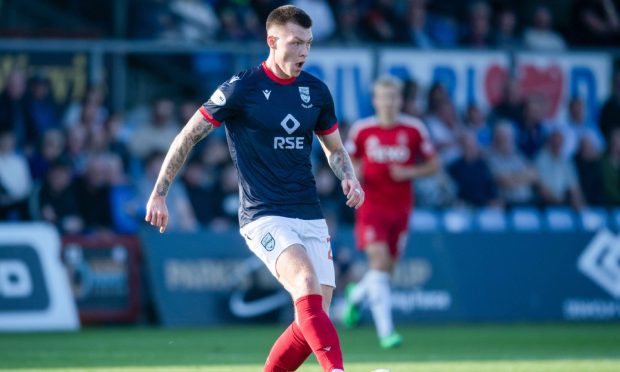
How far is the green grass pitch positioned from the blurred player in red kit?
2.98 ft

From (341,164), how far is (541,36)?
44.3 ft

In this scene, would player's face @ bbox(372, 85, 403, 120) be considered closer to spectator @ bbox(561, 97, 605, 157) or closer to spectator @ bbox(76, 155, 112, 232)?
spectator @ bbox(76, 155, 112, 232)

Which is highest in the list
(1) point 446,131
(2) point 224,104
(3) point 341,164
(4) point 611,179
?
(2) point 224,104

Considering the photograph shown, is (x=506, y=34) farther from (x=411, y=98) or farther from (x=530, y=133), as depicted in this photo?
(x=411, y=98)

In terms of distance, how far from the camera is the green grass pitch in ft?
35.0

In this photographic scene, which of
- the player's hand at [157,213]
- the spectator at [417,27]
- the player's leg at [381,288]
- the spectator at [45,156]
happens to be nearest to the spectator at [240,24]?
the spectator at [417,27]

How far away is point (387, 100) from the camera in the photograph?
13.4 m

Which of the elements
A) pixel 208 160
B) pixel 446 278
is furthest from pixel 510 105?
pixel 208 160

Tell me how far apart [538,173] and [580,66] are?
1845 millimetres

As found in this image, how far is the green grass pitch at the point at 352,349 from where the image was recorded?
10656 mm

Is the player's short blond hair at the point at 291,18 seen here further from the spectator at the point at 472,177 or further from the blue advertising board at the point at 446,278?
the spectator at the point at 472,177

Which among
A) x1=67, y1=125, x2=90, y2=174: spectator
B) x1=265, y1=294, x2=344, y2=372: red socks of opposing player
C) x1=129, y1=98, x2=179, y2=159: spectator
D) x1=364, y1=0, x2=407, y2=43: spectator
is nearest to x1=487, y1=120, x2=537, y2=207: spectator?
x1=364, y1=0, x2=407, y2=43: spectator

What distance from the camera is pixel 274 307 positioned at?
15750 mm

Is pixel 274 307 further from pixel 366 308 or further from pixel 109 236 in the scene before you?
pixel 109 236
